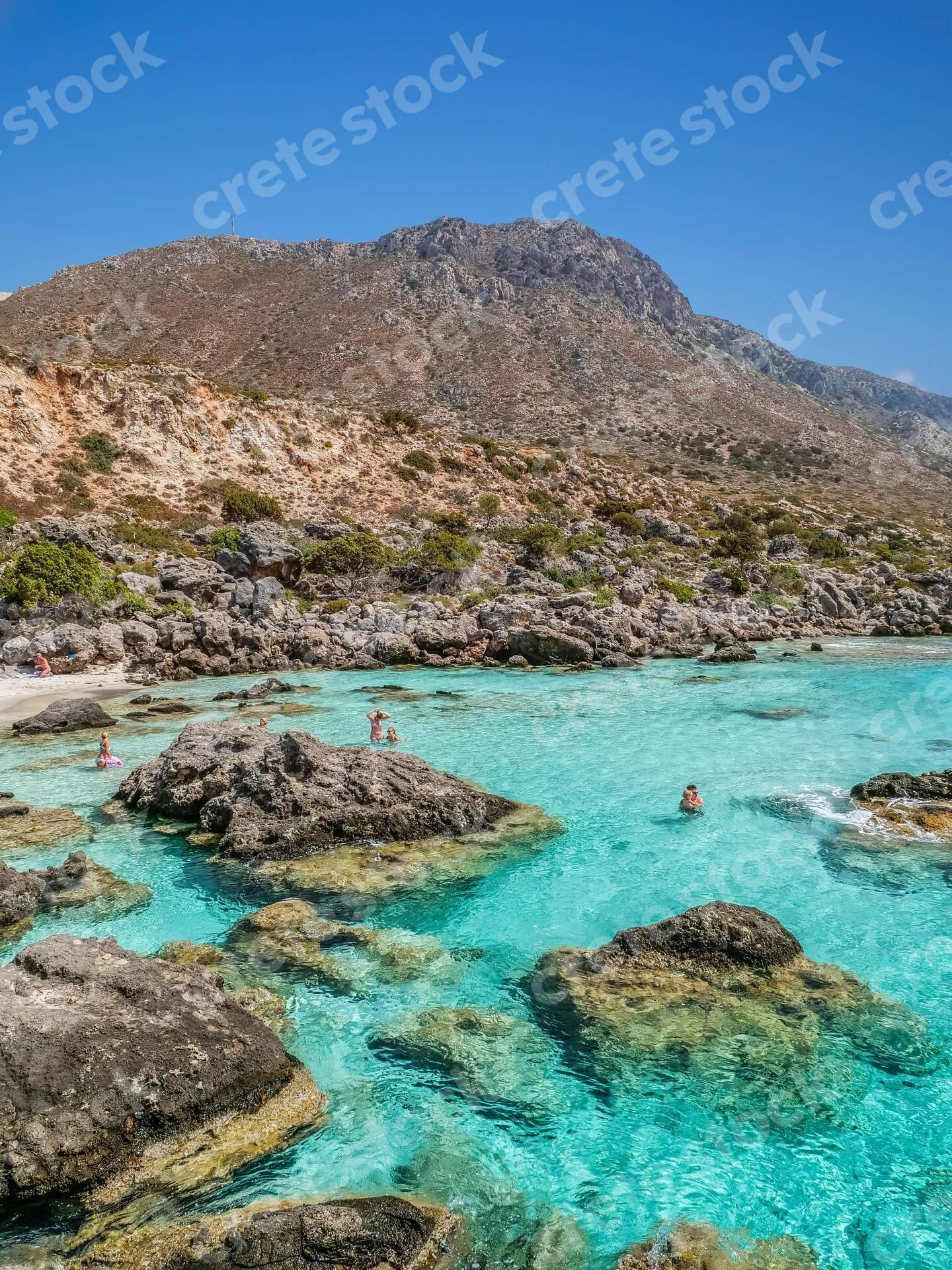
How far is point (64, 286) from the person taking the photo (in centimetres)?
8438

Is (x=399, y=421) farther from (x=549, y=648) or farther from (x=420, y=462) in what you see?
(x=549, y=648)

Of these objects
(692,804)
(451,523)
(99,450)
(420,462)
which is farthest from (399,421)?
(692,804)

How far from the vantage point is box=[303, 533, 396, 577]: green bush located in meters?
35.8

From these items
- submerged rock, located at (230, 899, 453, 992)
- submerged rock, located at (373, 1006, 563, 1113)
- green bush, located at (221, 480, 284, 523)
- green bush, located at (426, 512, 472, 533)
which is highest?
green bush, located at (221, 480, 284, 523)

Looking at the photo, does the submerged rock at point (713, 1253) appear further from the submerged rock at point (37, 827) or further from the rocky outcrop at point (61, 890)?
the submerged rock at point (37, 827)

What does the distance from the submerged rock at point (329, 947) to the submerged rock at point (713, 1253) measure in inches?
136

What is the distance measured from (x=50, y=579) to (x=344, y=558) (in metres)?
12.4

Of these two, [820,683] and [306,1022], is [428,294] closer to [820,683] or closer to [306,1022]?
[820,683]

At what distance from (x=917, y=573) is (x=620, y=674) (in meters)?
29.9

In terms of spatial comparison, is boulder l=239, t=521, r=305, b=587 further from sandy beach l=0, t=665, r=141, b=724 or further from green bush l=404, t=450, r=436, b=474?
green bush l=404, t=450, r=436, b=474

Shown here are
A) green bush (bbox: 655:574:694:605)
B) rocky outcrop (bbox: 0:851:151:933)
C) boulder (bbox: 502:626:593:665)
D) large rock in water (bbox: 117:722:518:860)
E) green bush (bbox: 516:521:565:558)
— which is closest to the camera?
rocky outcrop (bbox: 0:851:151:933)

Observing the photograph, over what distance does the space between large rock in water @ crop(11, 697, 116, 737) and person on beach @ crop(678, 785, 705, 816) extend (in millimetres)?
12797

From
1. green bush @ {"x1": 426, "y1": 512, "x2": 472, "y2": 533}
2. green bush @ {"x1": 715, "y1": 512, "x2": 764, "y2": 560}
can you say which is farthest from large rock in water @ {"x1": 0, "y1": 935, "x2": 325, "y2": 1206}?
green bush @ {"x1": 715, "y1": 512, "x2": 764, "y2": 560}

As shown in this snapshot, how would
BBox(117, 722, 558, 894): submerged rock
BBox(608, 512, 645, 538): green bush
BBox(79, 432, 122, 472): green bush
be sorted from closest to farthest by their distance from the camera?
BBox(117, 722, 558, 894): submerged rock, BBox(79, 432, 122, 472): green bush, BBox(608, 512, 645, 538): green bush
